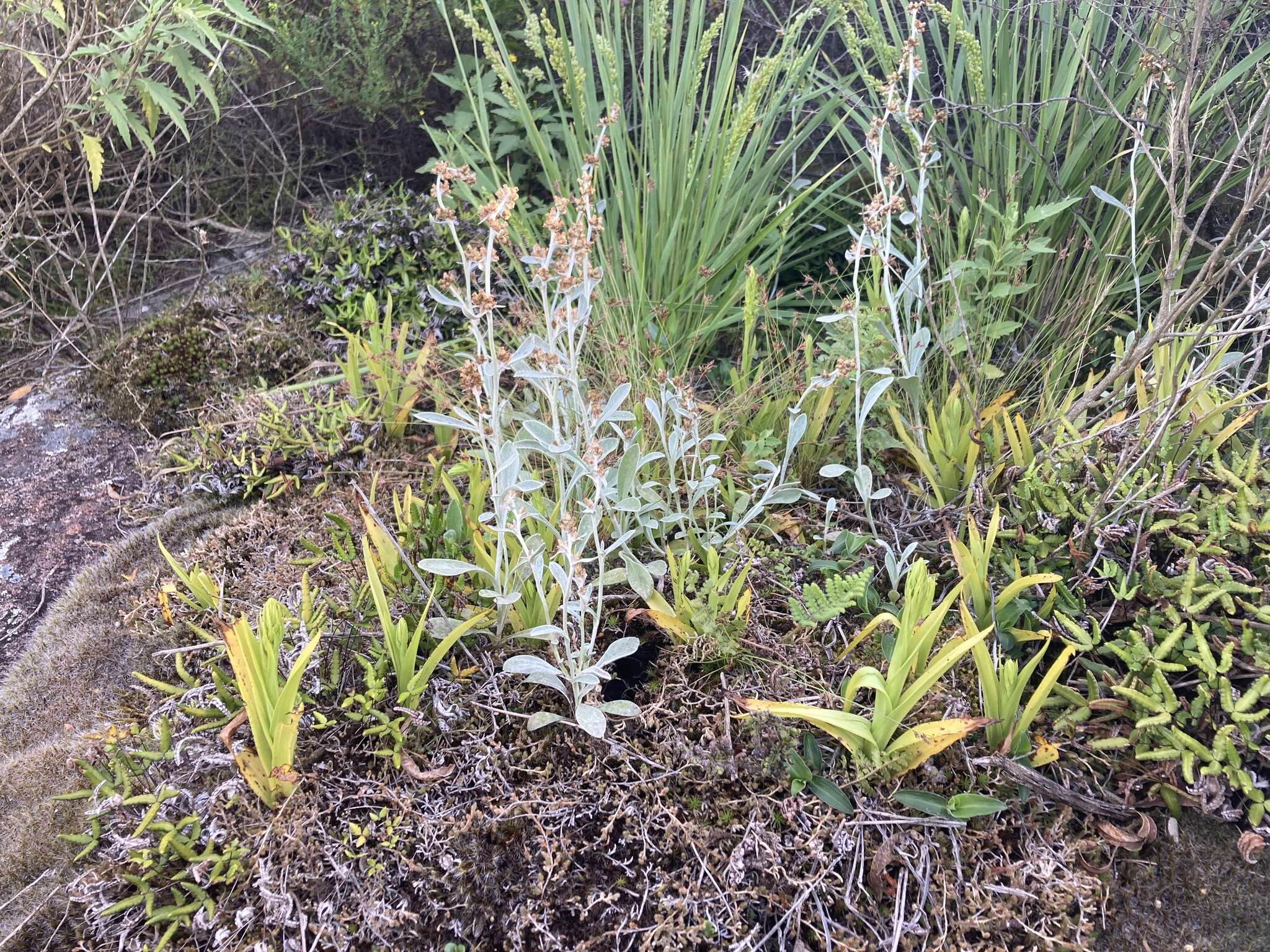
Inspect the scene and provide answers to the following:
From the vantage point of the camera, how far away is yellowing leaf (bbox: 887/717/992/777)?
131cm

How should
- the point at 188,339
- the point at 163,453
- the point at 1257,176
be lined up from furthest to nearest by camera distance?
the point at 188,339 → the point at 163,453 → the point at 1257,176

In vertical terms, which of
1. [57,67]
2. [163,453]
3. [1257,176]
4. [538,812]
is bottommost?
[538,812]

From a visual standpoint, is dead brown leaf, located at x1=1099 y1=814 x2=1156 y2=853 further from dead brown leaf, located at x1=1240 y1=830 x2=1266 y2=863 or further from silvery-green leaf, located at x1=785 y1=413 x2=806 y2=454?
silvery-green leaf, located at x1=785 y1=413 x2=806 y2=454

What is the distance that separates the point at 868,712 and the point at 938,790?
0.18 metres

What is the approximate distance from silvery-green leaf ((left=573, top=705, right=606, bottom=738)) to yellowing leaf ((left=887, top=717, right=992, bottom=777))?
0.51 meters

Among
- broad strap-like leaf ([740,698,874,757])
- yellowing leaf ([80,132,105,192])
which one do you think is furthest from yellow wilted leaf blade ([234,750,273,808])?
yellowing leaf ([80,132,105,192])

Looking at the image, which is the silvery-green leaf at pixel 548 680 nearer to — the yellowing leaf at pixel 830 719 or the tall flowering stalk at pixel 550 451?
the tall flowering stalk at pixel 550 451

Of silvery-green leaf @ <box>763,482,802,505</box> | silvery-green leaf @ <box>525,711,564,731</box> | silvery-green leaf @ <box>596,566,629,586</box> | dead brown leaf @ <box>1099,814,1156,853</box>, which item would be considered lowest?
dead brown leaf @ <box>1099,814,1156,853</box>

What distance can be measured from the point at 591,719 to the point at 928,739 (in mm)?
572

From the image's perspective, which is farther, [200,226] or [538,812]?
[200,226]

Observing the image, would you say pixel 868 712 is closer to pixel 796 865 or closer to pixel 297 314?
pixel 796 865

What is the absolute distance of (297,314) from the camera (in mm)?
2863

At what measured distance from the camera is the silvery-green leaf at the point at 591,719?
4.55ft

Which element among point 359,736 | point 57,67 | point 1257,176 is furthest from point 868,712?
point 57,67
